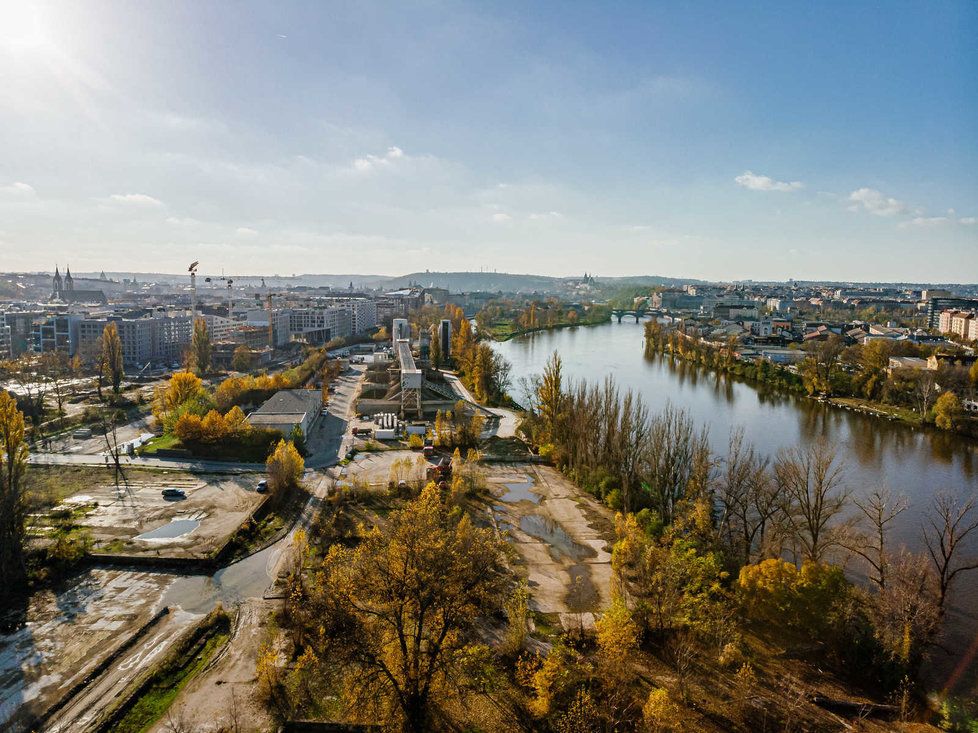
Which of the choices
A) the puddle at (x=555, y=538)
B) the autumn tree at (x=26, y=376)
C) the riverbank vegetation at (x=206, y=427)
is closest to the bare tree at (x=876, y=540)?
the puddle at (x=555, y=538)

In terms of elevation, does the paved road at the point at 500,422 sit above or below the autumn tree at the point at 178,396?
below

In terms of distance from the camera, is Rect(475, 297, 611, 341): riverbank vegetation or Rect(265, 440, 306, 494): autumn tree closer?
Rect(265, 440, 306, 494): autumn tree

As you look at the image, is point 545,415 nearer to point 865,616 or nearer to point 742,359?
point 865,616

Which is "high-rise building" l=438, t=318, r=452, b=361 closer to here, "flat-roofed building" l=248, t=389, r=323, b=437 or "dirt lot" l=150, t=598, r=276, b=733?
"flat-roofed building" l=248, t=389, r=323, b=437

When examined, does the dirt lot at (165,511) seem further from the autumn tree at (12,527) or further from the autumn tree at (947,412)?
the autumn tree at (947,412)

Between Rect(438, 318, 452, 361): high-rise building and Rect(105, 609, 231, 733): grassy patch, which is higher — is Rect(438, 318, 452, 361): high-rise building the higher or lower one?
the higher one

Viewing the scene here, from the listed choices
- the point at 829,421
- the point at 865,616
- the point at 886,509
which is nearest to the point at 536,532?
the point at 865,616

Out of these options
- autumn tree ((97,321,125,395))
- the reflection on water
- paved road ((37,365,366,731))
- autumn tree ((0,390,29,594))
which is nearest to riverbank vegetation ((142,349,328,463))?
paved road ((37,365,366,731))

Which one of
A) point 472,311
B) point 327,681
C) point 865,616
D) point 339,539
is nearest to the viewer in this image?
point 327,681
